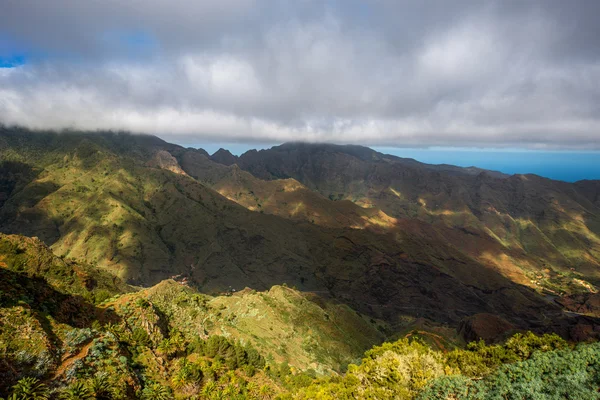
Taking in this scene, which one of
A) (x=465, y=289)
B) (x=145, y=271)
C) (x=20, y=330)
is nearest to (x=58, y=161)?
(x=145, y=271)

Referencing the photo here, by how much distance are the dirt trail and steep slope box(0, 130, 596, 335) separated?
83017mm

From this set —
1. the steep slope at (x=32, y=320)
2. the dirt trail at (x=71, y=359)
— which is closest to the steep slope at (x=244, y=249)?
the steep slope at (x=32, y=320)

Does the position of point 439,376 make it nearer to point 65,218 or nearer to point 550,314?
point 550,314

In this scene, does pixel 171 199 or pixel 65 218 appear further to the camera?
pixel 171 199

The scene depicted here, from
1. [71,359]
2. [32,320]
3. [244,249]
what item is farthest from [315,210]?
[32,320]

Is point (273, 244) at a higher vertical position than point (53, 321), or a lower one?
lower

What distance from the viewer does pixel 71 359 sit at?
19.8m

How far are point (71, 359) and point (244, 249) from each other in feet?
347

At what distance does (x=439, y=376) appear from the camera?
22703 mm

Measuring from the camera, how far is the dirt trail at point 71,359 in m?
18.5

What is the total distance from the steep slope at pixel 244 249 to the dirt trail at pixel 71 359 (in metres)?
83.0

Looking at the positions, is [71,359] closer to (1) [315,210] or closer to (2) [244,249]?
(2) [244,249]

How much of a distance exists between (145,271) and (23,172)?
10890 centimetres

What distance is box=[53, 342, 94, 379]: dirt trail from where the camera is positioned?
18.5 m
